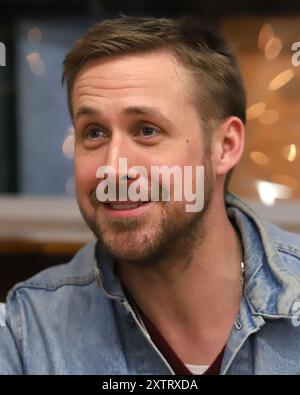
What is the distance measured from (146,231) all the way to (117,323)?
0.19m

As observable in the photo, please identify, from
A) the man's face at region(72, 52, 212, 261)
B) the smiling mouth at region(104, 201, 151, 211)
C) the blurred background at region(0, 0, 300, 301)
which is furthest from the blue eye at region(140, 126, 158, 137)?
the blurred background at region(0, 0, 300, 301)

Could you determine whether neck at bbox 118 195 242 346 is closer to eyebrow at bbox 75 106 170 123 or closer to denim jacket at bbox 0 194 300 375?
denim jacket at bbox 0 194 300 375

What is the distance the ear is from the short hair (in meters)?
0.02

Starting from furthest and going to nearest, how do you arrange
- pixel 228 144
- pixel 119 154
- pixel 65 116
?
1. pixel 65 116
2. pixel 228 144
3. pixel 119 154

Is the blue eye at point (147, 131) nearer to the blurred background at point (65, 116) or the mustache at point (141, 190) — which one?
the mustache at point (141, 190)

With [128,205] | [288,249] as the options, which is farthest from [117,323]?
[288,249]

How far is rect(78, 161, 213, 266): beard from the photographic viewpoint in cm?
95

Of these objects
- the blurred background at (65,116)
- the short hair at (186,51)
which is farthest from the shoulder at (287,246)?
the short hair at (186,51)

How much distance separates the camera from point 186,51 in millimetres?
986

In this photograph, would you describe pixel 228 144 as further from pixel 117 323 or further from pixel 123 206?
pixel 117 323

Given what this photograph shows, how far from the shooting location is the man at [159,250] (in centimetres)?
96

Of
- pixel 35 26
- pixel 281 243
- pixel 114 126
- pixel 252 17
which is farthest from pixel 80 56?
pixel 281 243
